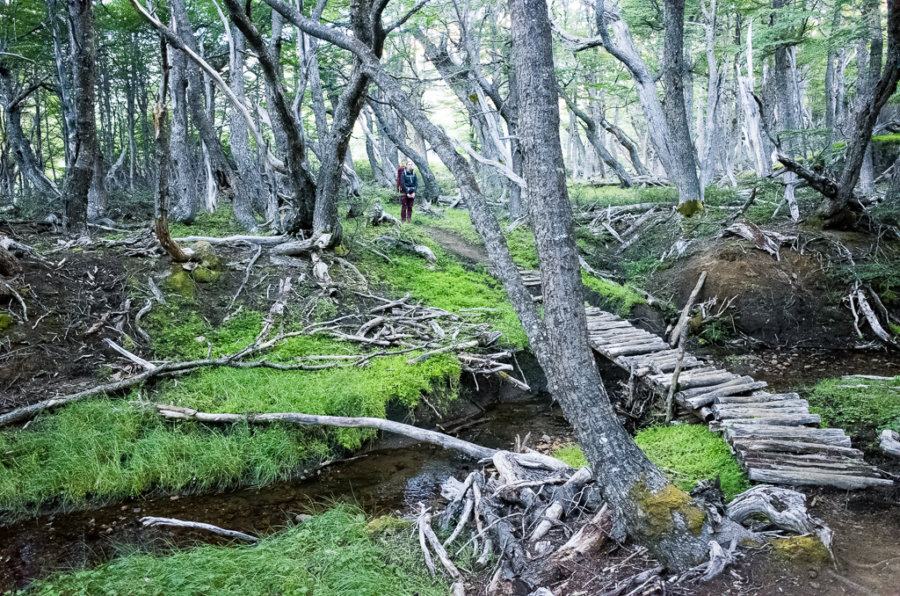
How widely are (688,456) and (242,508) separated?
4548 mm

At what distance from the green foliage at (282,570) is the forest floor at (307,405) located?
0.02m

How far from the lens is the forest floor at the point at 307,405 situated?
12.7 ft

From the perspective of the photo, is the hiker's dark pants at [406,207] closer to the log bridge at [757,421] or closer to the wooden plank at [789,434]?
the log bridge at [757,421]

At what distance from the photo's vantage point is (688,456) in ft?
17.6

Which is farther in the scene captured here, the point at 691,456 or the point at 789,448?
the point at 691,456

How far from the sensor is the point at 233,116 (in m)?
11.5

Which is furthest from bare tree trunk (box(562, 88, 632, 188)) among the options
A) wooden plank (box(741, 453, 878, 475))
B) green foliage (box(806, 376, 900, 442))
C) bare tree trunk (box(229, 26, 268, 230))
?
wooden plank (box(741, 453, 878, 475))

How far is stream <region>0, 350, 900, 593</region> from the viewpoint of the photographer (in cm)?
415

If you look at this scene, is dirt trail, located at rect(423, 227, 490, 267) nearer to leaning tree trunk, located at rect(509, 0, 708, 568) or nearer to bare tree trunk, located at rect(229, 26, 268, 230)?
bare tree trunk, located at rect(229, 26, 268, 230)

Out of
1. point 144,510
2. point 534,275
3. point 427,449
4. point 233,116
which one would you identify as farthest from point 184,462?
point 233,116

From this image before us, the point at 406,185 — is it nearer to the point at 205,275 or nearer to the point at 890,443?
the point at 205,275

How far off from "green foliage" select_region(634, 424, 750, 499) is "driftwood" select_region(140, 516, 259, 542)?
3840 millimetres

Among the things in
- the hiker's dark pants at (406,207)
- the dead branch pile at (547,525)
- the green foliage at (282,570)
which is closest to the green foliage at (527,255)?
the hiker's dark pants at (406,207)

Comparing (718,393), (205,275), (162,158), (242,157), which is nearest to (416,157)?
(242,157)
